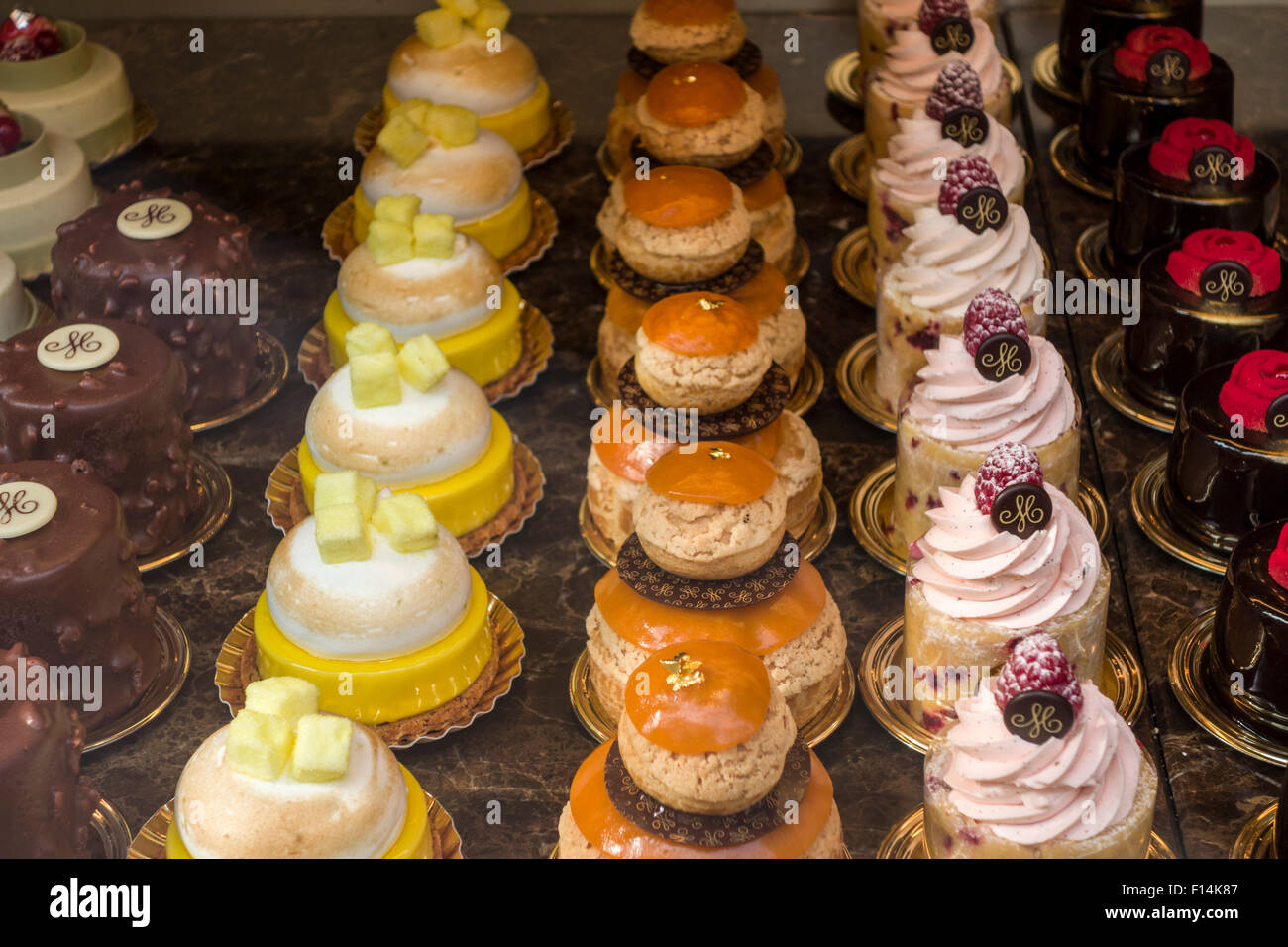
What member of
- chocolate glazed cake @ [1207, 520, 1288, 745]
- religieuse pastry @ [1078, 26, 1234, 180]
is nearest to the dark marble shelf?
chocolate glazed cake @ [1207, 520, 1288, 745]

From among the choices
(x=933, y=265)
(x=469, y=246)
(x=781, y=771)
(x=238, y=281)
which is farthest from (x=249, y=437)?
(x=781, y=771)

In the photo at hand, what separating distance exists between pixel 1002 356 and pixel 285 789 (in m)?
1.62

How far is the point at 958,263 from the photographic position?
3.88 m

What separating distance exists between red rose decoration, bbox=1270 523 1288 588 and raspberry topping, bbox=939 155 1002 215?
1.10m

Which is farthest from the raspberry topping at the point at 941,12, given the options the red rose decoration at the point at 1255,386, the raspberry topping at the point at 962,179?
the red rose decoration at the point at 1255,386

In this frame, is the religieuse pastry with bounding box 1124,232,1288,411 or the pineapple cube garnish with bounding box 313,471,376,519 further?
the religieuse pastry with bounding box 1124,232,1288,411

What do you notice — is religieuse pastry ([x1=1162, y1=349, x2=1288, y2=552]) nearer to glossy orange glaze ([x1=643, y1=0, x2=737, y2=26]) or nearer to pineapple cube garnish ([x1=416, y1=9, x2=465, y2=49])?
glossy orange glaze ([x1=643, y1=0, x2=737, y2=26])

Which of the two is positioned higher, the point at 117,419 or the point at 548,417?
the point at 117,419

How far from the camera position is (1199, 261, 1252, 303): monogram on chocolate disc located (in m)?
3.87

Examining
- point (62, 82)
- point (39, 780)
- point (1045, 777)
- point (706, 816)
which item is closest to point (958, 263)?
point (1045, 777)

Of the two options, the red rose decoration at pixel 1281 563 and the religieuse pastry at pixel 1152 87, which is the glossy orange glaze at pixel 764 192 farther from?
the red rose decoration at pixel 1281 563

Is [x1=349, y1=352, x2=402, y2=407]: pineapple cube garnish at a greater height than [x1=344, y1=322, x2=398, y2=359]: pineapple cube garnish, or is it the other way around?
[x1=344, y1=322, x2=398, y2=359]: pineapple cube garnish

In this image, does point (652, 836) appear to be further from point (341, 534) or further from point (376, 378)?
point (376, 378)

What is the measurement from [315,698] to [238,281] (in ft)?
5.28
